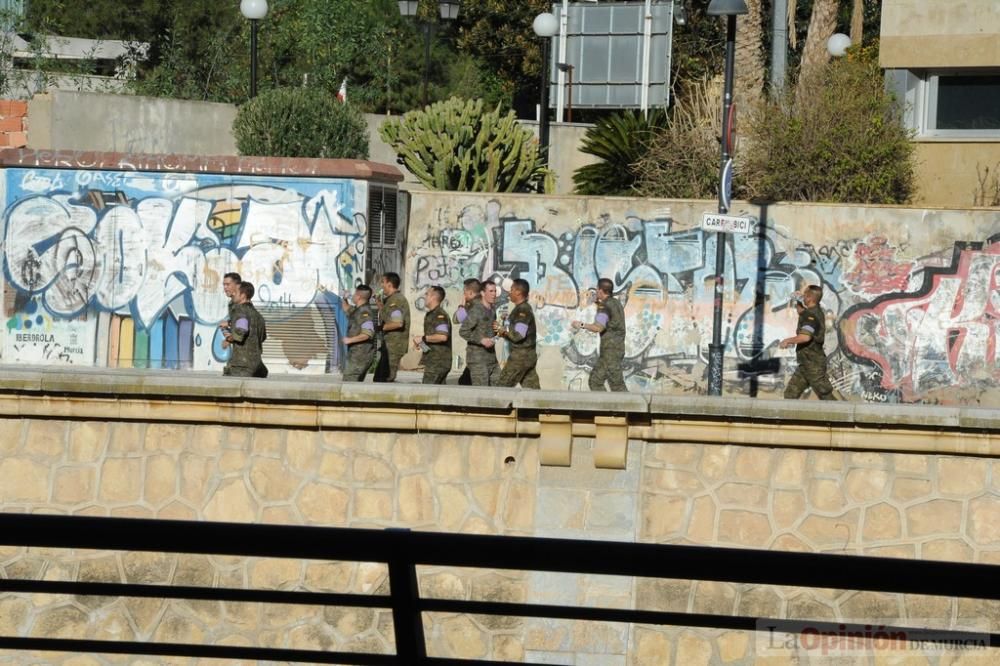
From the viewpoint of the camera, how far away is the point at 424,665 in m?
3.18

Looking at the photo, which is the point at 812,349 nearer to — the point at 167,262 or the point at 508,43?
the point at 167,262

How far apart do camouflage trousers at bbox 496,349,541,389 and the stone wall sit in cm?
339

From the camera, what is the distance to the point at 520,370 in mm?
14148

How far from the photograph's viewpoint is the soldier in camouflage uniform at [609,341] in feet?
48.3

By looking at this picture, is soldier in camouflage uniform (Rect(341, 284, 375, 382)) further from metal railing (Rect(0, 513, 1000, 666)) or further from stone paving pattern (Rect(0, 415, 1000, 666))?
metal railing (Rect(0, 513, 1000, 666))

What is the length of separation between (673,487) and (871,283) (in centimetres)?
826

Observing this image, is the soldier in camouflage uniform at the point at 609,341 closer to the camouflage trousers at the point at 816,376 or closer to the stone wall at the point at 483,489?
the camouflage trousers at the point at 816,376

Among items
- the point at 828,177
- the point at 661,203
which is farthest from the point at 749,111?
the point at 661,203

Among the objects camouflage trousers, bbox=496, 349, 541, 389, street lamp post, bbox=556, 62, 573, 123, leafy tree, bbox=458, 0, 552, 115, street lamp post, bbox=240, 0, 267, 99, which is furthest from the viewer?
leafy tree, bbox=458, 0, 552, 115

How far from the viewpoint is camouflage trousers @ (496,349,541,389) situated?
1412 centimetres

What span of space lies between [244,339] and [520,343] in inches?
109

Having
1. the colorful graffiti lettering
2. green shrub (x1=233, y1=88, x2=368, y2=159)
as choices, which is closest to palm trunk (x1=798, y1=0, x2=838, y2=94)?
the colorful graffiti lettering

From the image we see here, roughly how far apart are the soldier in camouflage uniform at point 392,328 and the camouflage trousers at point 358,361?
1.70 feet

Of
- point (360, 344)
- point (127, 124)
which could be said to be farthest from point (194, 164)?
point (127, 124)
